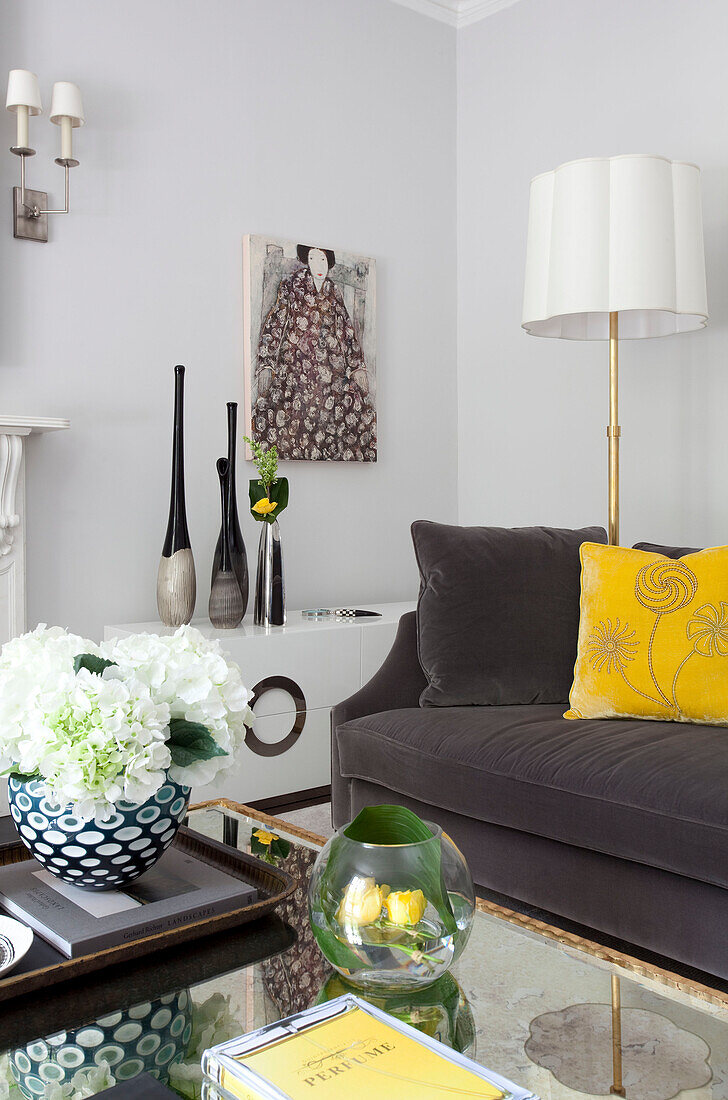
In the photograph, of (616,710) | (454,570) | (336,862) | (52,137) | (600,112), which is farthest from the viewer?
(600,112)

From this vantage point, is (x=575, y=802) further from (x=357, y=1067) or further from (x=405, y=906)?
(x=357, y=1067)

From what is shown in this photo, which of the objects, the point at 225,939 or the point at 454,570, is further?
the point at 454,570

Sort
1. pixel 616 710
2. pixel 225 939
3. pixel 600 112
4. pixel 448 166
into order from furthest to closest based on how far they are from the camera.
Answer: pixel 448 166 < pixel 600 112 < pixel 616 710 < pixel 225 939

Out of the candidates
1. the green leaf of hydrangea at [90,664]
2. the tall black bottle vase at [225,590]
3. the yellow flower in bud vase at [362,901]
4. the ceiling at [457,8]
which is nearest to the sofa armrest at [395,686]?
the tall black bottle vase at [225,590]

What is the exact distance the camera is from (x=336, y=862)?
1.02 meters

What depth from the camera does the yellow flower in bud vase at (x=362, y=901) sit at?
98cm

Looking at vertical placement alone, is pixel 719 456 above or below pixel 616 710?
above

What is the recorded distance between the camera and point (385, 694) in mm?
2432

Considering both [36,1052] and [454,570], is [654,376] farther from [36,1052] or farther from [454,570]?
[36,1052]

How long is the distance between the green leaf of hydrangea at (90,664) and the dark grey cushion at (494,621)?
130 cm

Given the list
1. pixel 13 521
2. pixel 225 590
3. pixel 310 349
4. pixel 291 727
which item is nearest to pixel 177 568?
pixel 225 590

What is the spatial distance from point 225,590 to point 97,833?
75.8 inches

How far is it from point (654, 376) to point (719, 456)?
1.25ft

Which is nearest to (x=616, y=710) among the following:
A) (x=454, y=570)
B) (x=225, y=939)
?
(x=454, y=570)
